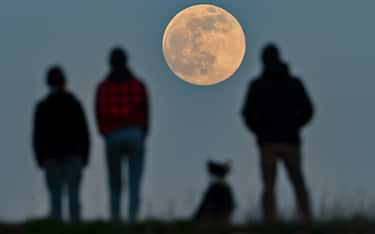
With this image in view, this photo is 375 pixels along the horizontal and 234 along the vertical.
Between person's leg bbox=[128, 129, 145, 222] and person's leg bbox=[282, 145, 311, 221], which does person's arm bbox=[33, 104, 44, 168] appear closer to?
person's leg bbox=[128, 129, 145, 222]

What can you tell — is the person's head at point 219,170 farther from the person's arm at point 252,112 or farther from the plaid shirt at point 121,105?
the plaid shirt at point 121,105

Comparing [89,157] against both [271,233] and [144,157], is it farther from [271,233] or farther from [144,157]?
[271,233]

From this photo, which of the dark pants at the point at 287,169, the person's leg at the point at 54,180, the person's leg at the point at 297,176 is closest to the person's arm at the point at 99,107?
the person's leg at the point at 54,180

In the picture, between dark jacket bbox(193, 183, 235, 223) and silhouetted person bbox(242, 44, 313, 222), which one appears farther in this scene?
silhouetted person bbox(242, 44, 313, 222)

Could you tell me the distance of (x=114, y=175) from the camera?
13.9 metres

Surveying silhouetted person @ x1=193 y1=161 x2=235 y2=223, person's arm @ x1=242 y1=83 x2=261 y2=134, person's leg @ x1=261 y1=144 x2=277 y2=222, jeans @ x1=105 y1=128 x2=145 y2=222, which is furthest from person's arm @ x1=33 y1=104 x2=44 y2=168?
person's leg @ x1=261 y1=144 x2=277 y2=222

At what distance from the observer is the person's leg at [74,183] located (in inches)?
546

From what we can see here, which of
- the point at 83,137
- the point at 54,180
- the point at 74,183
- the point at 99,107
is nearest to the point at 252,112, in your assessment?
the point at 99,107

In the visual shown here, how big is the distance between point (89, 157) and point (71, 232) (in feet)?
6.64

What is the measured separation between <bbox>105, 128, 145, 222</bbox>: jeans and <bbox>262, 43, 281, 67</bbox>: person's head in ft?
6.05

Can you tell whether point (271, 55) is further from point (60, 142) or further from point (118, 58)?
point (60, 142)

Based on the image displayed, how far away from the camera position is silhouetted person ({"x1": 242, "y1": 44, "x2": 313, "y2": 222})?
1391 cm

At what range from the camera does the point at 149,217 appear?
13.1 m

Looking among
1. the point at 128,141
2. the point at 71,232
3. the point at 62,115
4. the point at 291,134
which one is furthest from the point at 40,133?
the point at 291,134
